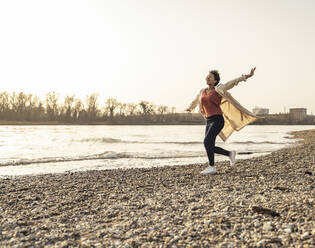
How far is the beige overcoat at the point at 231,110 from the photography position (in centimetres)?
819

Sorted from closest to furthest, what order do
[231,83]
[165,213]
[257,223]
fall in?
[257,223], [165,213], [231,83]

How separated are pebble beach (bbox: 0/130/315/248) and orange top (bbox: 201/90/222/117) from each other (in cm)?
176

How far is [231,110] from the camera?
948 centimetres

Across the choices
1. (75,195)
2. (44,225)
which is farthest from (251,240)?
(75,195)

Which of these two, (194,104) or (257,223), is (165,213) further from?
(194,104)

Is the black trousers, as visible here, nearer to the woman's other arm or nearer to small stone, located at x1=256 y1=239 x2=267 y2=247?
the woman's other arm

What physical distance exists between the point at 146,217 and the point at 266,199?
7.52 ft

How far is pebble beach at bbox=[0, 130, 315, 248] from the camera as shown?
4078mm

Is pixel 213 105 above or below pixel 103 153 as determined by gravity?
above

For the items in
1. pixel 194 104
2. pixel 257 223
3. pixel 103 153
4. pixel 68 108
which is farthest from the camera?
pixel 68 108

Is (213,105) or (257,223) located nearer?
(257,223)

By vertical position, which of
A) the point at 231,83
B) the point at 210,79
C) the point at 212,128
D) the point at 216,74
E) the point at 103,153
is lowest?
the point at 103,153

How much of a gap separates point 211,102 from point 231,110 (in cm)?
147

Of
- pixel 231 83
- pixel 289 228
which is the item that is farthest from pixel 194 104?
pixel 289 228
